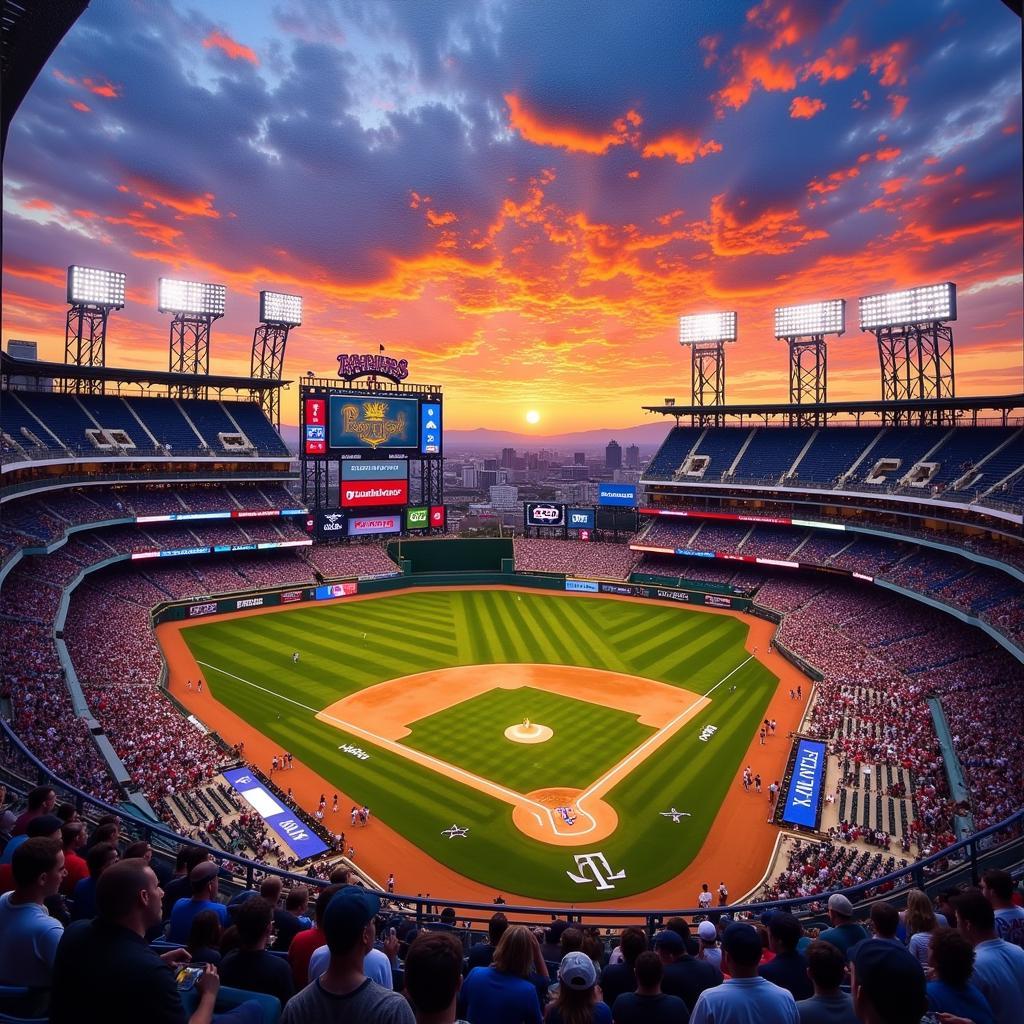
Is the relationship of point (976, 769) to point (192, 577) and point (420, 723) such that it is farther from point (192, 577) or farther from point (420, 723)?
point (192, 577)

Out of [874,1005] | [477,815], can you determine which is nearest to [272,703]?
[477,815]

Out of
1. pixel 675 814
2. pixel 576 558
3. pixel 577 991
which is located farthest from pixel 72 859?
pixel 576 558

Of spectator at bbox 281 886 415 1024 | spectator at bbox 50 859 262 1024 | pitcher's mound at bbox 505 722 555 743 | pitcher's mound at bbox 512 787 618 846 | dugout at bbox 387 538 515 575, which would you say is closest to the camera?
spectator at bbox 50 859 262 1024

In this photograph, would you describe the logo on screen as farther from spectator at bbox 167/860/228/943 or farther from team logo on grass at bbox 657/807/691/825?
spectator at bbox 167/860/228/943

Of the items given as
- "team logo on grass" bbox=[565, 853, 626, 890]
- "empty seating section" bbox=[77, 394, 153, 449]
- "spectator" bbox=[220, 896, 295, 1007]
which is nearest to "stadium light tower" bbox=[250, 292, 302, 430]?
"empty seating section" bbox=[77, 394, 153, 449]

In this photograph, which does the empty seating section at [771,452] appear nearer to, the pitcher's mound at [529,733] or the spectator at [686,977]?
the pitcher's mound at [529,733]

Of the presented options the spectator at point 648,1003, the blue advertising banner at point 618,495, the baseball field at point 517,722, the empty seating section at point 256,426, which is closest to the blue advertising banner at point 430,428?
the empty seating section at point 256,426
